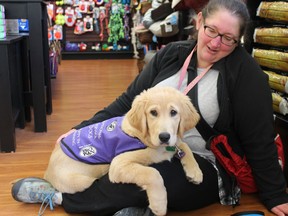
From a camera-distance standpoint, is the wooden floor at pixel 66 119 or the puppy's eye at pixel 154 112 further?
the wooden floor at pixel 66 119

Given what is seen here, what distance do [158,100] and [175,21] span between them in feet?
7.62

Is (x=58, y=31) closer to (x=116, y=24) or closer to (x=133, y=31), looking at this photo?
(x=116, y=24)

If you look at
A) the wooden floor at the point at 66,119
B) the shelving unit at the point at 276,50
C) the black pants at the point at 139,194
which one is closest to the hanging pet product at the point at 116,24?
the wooden floor at the point at 66,119

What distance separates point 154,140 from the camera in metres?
1.40

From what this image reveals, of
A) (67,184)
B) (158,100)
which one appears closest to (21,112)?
(67,184)

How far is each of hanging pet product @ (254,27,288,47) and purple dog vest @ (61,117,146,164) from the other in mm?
1087

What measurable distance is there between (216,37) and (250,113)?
38 cm

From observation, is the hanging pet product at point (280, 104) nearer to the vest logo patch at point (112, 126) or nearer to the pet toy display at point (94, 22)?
the vest logo patch at point (112, 126)

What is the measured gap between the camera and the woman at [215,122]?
1.59 m

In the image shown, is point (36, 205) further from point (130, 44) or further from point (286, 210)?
point (130, 44)

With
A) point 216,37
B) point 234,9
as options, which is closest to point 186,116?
point 216,37

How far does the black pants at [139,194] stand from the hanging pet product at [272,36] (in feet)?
2.89

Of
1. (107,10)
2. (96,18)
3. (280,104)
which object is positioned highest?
(107,10)

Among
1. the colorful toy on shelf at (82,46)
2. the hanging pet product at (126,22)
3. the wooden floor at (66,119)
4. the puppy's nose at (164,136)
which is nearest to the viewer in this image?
the puppy's nose at (164,136)
